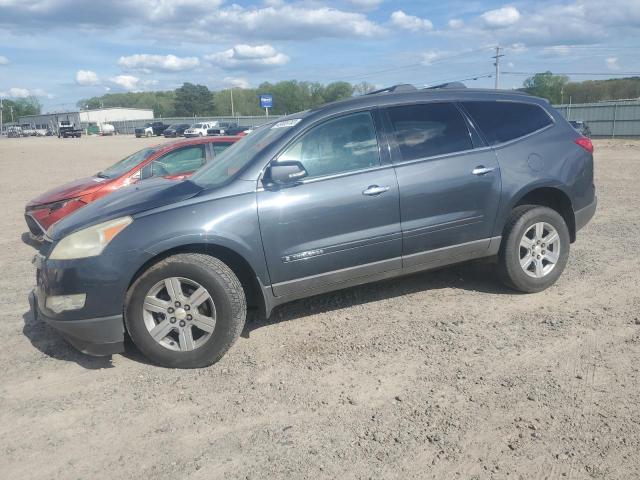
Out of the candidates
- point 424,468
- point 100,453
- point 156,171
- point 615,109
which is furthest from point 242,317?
point 615,109

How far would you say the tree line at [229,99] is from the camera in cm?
9469

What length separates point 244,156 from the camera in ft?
14.6

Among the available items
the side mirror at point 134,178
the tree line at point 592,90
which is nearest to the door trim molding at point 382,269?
the side mirror at point 134,178

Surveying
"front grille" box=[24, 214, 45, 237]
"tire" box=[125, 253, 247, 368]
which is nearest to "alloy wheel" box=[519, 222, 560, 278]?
"tire" box=[125, 253, 247, 368]

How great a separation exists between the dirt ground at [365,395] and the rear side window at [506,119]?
1452 mm

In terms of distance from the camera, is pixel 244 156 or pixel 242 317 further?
pixel 244 156

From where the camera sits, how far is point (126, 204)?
13.3ft

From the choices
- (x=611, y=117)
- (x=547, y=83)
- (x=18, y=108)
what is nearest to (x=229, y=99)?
(x=547, y=83)

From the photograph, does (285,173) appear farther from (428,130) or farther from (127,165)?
(127,165)

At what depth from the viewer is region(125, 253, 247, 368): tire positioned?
374 cm

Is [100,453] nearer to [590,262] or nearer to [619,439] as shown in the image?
[619,439]

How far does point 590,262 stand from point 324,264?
3.36 metres

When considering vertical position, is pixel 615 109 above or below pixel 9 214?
above

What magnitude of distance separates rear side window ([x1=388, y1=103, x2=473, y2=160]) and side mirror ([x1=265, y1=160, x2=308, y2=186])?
0.95 metres
